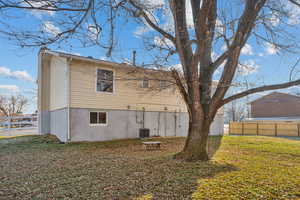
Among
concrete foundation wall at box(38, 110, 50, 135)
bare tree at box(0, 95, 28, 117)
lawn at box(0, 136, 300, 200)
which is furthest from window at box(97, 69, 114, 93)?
bare tree at box(0, 95, 28, 117)

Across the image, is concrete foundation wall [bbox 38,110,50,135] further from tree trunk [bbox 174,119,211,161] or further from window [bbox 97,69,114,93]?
tree trunk [bbox 174,119,211,161]

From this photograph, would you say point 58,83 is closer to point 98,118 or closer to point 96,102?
point 96,102

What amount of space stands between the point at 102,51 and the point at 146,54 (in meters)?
1.73

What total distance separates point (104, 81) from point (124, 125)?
3015 mm

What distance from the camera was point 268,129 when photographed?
67.3 feet

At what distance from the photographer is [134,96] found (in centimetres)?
1281

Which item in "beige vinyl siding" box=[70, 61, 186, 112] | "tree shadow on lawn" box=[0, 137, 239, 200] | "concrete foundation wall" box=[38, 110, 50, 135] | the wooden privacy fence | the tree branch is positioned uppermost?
the tree branch

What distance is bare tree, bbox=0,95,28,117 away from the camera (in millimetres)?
31869

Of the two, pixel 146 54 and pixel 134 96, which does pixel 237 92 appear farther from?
pixel 134 96

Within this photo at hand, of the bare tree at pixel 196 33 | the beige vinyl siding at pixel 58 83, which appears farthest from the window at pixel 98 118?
the bare tree at pixel 196 33

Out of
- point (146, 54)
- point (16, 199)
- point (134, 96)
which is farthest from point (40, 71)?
point (16, 199)

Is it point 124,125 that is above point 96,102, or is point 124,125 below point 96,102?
below

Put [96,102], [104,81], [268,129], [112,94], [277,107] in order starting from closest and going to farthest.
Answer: [96,102] → [104,81] → [112,94] → [268,129] → [277,107]

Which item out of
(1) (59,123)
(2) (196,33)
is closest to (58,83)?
(1) (59,123)
